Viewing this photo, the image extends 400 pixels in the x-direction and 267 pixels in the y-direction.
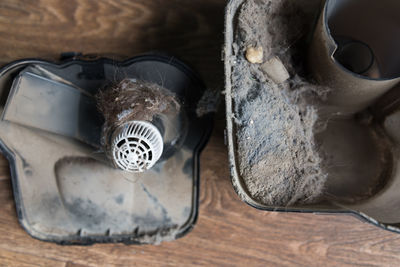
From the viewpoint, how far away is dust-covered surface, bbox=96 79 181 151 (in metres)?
0.44

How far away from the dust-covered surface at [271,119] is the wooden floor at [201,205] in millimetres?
123

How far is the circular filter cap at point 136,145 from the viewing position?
41cm

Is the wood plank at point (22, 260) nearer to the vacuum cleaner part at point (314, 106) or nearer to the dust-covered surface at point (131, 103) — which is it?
the dust-covered surface at point (131, 103)

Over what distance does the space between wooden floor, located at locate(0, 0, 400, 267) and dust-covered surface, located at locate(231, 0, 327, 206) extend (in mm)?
123

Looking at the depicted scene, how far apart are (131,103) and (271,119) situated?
0.65ft

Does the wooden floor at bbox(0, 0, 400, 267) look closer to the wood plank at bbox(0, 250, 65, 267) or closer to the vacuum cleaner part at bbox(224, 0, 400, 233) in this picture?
the wood plank at bbox(0, 250, 65, 267)

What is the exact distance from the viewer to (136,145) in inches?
16.2

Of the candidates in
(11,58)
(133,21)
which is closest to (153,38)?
(133,21)

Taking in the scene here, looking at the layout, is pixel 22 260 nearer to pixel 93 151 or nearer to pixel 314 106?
pixel 93 151

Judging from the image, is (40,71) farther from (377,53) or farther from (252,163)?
(377,53)

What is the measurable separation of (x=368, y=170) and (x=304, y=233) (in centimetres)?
16

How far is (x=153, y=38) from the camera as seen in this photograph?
0.54 metres

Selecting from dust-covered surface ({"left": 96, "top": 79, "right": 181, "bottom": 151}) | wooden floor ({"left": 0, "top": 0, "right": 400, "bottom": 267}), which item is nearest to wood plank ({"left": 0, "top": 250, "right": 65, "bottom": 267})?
wooden floor ({"left": 0, "top": 0, "right": 400, "bottom": 267})

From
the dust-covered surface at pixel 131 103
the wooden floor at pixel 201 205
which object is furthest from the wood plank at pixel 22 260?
the dust-covered surface at pixel 131 103
